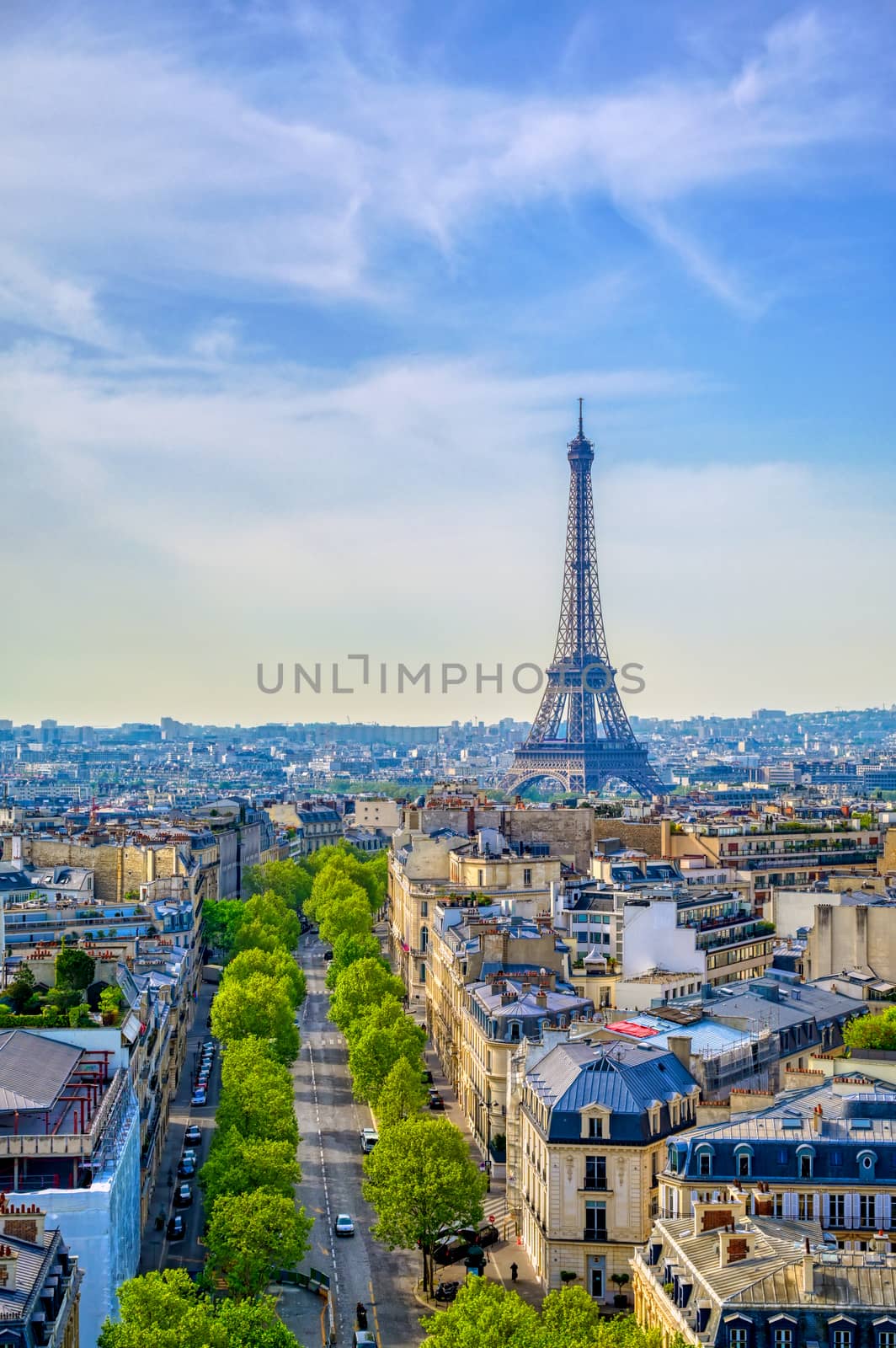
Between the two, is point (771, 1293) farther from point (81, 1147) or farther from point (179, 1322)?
point (81, 1147)

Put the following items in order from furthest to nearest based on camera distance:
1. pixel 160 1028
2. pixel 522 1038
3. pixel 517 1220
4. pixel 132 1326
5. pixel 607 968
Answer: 1. pixel 607 968
2. pixel 160 1028
3. pixel 522 1038
4. pixel 517 1220
5. pixel 132 1326

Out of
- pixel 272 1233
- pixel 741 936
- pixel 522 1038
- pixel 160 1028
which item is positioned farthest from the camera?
pixel 741 936

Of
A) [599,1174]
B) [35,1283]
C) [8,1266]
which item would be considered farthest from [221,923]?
[35,1283]

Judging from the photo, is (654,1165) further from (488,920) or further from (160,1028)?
(488,920)

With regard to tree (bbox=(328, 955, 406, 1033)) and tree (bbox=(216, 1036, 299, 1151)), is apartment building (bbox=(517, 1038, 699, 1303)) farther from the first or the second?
tree (bbox=(328, 955, 406, 1033))

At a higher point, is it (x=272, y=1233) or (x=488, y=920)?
(x=488, y=920)

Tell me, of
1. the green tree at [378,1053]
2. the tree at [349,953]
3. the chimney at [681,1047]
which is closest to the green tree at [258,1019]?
the green tree at [378,1053]

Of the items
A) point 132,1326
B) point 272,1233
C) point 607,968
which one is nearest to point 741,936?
point 607,968
